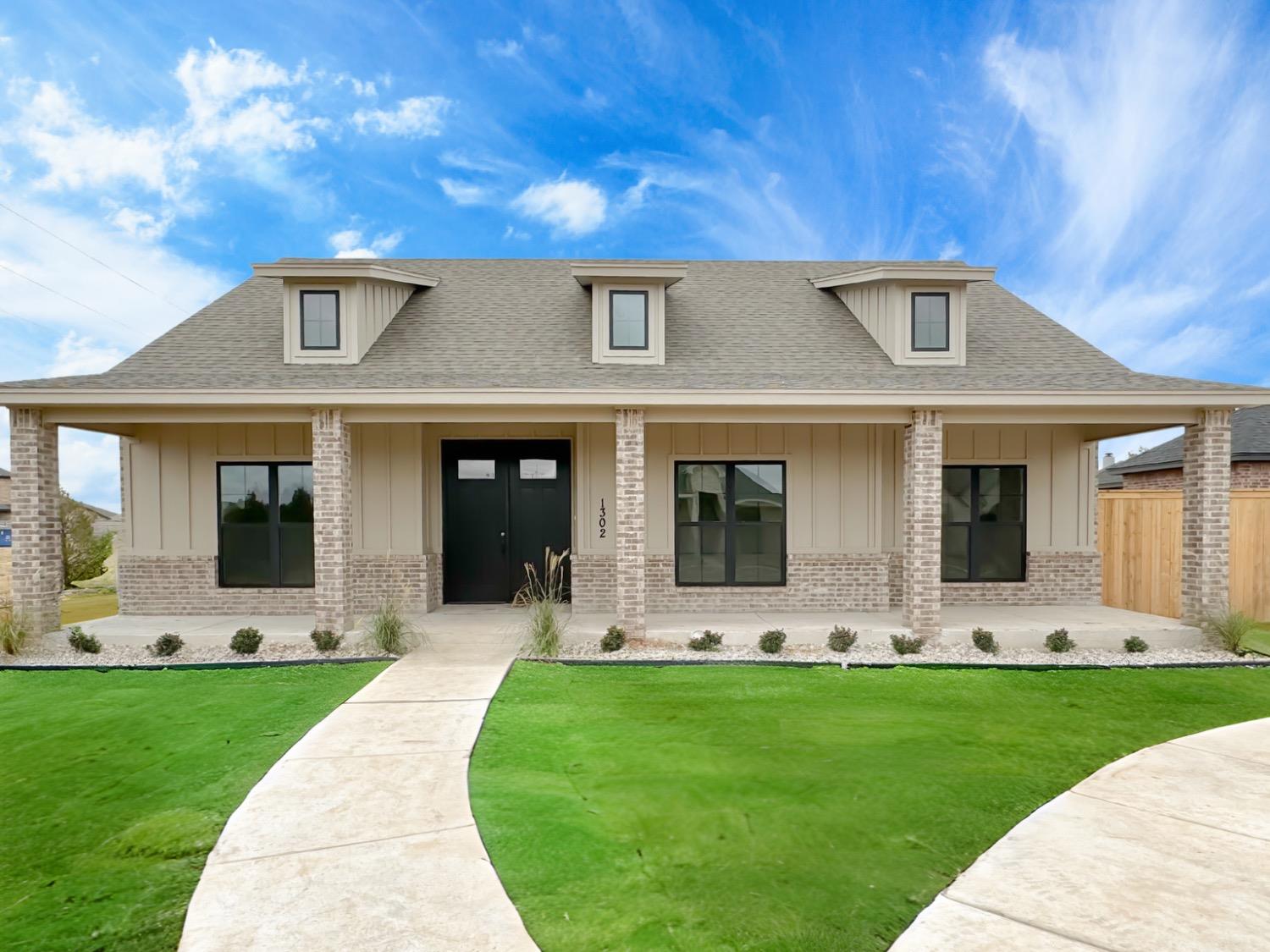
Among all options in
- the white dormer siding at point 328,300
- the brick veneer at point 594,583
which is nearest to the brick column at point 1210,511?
the brick veneer at point 594,583

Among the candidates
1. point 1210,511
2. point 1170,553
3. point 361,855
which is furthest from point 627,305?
point 1170,553

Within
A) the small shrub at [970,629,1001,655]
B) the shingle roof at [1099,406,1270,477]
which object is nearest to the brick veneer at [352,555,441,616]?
the small shrub at [970,629,1001,655]

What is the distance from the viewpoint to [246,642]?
8156 mm

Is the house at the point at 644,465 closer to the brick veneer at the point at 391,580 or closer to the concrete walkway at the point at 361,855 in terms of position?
the brick veneer at the point at 391,580

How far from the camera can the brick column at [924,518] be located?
8.69 metres

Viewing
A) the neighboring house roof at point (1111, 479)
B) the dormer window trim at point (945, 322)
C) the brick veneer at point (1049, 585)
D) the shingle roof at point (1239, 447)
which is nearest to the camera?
the dormer window trim at point (945, 322)

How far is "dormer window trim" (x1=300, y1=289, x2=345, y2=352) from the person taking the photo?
10117 millimetres

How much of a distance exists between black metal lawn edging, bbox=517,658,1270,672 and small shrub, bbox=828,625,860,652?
387mm

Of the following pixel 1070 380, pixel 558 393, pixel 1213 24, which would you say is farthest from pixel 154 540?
pixel 1213 24

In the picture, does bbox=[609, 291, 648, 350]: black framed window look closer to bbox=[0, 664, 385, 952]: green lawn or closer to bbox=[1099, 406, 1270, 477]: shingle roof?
bbox=[0, 664, 385, 952]: green lawn

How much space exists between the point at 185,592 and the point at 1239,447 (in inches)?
763

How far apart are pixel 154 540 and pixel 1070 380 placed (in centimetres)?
1358

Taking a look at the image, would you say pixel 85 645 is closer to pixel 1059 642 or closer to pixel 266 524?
pixel 266 524

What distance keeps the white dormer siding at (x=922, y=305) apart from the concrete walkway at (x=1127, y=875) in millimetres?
6924
